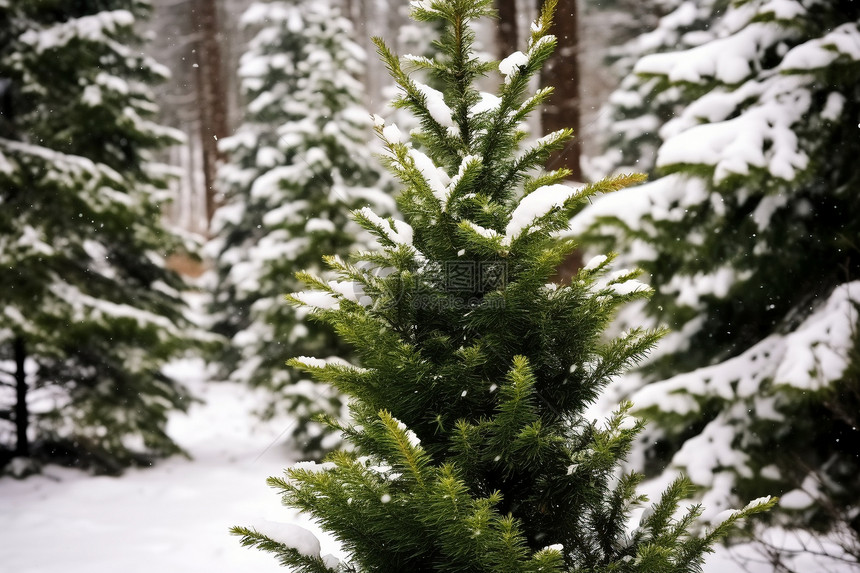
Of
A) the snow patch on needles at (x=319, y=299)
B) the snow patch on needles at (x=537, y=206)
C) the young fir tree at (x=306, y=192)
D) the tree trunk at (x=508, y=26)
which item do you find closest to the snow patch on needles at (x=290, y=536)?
the snow patch on needles at (x=319, y=299)

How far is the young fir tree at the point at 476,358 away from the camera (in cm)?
200

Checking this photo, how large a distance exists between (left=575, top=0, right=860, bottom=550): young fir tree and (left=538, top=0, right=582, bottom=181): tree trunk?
1866mm

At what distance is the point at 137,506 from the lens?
7.66 m

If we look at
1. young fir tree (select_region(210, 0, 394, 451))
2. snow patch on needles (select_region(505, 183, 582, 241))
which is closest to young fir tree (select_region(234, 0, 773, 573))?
snow patch on needles (select_region(505, 183, 582, 241))

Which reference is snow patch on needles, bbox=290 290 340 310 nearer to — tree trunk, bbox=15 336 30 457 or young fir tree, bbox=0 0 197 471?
young fir tree, bbox=0 0 197 471

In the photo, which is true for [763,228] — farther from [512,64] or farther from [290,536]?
[290,536]

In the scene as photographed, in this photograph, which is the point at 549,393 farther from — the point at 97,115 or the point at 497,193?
the point at 97,115

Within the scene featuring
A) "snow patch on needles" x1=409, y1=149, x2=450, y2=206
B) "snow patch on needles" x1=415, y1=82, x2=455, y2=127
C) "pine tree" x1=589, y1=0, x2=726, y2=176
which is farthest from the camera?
"pine tree" x1=589, y1=0, x2=726, y2=176

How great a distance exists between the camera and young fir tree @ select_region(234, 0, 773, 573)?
200 cm

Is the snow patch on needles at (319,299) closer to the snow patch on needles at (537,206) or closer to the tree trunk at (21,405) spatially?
the snow patch on needles at (537,206)

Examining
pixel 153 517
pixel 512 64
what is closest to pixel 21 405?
pixel 153 517

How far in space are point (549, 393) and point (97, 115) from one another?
9.03 metres

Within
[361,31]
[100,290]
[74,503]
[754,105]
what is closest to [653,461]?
[754,105]

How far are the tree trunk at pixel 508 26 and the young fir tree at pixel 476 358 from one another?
242 inches
